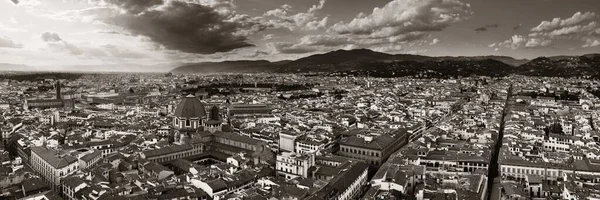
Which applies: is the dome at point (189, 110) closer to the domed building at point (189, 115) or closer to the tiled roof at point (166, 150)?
the domed building at point (189, 115)

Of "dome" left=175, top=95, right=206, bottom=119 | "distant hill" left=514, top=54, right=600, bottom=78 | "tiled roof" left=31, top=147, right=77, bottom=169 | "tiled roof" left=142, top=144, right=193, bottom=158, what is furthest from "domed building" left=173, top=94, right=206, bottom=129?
"distant hill" left=514, top=54, right=600, bottom=78

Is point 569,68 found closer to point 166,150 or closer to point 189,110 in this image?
point 189,110

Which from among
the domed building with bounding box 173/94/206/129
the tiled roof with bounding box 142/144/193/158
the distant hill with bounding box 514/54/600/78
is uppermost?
the distant hill with bounding box 514/54/600/78

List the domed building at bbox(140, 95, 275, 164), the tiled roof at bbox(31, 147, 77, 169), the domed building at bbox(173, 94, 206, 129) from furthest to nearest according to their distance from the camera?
the domed building at bbox(173, 94, 206, 129) → the domed building at bbox(140, 95, 275, 164) → the tiled roof at bbox(31, 147, 77, 169)

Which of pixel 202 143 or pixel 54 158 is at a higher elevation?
pixel 54 158

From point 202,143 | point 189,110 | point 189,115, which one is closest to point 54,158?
point 202,143

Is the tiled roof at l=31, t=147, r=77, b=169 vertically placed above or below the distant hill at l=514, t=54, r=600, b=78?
below

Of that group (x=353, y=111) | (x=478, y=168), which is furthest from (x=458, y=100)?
(x=478, y=168)

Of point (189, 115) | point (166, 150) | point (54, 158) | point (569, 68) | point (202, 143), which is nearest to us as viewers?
point (54, 158)

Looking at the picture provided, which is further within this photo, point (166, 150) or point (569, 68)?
point (569, 68)

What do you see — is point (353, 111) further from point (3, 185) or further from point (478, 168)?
point (3, 185)

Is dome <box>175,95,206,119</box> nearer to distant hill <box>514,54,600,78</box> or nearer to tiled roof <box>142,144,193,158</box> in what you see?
tiled roof <box>142,144,193,158</box>
